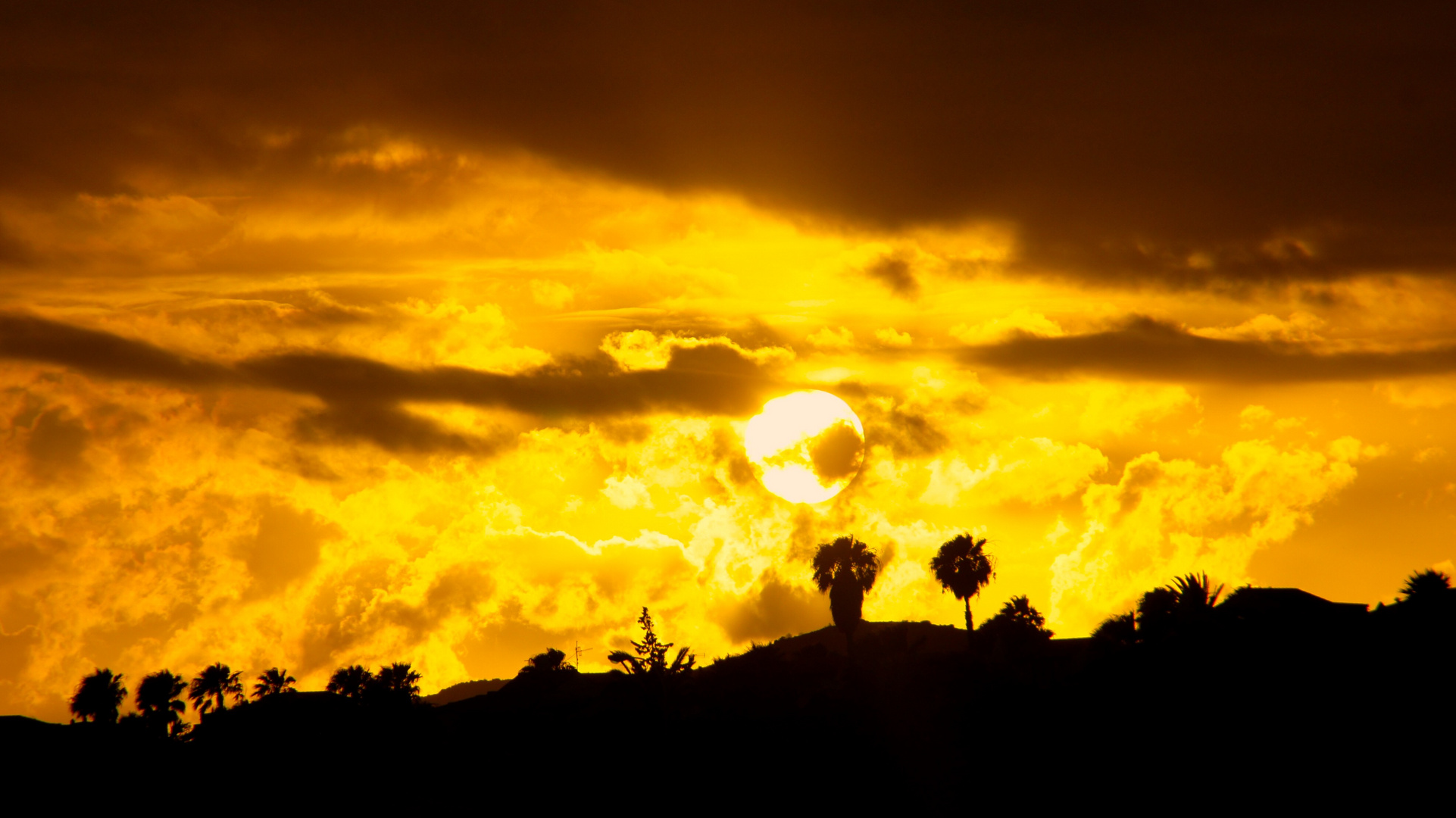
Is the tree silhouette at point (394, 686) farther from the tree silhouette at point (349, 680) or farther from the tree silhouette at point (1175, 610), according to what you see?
the tree silhouette at point (1175, 610)

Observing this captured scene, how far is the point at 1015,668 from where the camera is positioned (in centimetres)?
5728

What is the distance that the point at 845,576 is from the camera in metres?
95.0

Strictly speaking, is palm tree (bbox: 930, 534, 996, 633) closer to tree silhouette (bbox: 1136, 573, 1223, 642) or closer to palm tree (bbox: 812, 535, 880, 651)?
palm tree (bbox: 812, 535, 880, 651)

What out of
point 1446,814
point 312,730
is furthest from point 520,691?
point 1446,814

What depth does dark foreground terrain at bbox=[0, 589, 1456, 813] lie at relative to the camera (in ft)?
133

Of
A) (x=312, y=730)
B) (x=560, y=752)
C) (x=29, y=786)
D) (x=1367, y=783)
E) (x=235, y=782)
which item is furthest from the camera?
(x=312, y=730)

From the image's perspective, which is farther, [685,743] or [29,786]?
[685,743]

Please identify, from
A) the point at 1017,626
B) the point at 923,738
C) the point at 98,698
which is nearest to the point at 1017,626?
the point at 1017,626

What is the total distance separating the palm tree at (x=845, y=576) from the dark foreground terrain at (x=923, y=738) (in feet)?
61.4

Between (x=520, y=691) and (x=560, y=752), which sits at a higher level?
(x=520, y=691)

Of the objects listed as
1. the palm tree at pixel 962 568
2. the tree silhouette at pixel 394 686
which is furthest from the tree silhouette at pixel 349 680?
the palm tree at pixel 962 568

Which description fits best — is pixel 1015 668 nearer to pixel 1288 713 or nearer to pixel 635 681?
pixel 1288 713

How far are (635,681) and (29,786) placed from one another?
96.3 ft

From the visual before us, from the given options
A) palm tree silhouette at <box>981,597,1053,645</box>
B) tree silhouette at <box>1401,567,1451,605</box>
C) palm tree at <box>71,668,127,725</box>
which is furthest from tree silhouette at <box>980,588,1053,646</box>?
palm tree at <box>71,668,127,725</box>
